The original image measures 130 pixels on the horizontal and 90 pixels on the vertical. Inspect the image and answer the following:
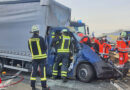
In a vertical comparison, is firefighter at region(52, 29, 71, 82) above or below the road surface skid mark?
above

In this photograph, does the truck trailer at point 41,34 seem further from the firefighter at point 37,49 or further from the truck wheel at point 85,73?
the firefighter at point 37,49

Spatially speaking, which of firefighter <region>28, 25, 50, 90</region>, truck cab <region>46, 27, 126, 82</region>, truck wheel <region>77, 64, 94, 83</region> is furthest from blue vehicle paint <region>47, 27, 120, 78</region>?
firefighter <region>28, 25, 50, 90</region>

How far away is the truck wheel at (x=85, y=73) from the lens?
16.0 feet

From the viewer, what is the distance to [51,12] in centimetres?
558

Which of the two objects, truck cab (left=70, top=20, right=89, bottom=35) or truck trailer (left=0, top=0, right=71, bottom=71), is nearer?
truck trailer (left=0, top=0, right=71, bottom=71)

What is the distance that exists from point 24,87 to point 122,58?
4.46 metres

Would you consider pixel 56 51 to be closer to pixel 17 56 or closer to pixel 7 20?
pixel 17 56

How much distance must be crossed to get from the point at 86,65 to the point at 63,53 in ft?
3.05

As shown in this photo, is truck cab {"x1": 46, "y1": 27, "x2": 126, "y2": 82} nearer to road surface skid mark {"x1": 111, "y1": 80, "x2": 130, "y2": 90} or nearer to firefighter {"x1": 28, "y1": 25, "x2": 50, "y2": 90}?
road surface skid mark {"x1": 111, "y1": 80, "x2": 130, "y2": 90}

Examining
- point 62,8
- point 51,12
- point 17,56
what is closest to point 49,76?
point 17,56

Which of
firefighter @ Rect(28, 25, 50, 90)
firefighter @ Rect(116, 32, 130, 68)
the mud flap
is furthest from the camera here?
firefighter @ Rect(116, 32, 130, 68)

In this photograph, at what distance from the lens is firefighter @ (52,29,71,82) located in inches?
200

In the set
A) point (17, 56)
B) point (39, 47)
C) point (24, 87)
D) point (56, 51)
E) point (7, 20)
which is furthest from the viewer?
point (7, 20)

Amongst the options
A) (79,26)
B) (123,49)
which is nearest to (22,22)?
→ (79,26)
